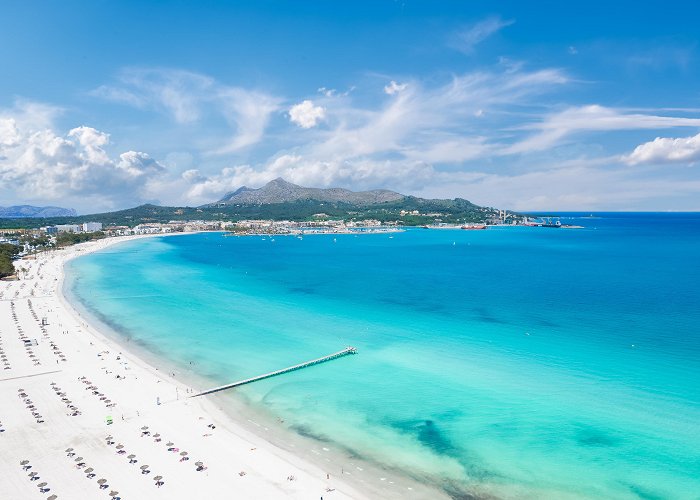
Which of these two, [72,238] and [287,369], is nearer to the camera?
[287,369]

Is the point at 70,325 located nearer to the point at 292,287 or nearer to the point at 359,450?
the point at 292,287

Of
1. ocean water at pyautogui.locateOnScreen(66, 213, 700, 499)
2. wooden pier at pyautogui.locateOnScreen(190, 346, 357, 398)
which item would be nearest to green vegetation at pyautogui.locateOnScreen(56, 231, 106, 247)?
ocean water at pyautogui.locateOnScreen(66, 213, 700, 499)

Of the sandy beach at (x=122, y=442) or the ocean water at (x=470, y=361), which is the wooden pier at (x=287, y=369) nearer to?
the ocean water at (x=470, y=361)

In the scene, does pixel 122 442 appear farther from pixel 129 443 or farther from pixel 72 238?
pixel 72 238

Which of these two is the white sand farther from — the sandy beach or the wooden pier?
the wooden pier

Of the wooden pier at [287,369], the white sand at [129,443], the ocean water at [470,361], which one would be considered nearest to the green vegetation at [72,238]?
the ocean water at [470,361]

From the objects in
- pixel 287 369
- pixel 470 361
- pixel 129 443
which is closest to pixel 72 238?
pixel 287 369
